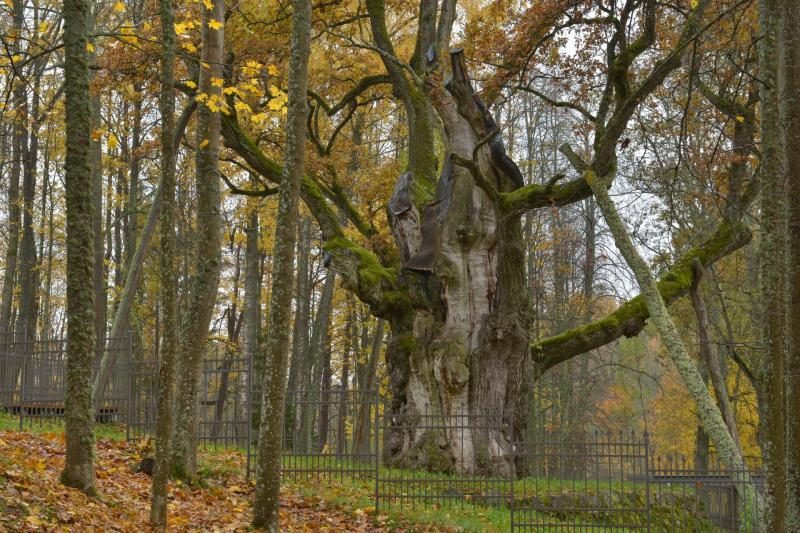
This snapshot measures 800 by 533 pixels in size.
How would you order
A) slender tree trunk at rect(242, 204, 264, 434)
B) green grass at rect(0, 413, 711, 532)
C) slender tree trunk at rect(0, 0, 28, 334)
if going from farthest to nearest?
slender tree trunk at rect(0, 0, 28, 334) → slender tree trunk at rect(242, 204, 264, 434) → green grass at rect(0, 413, 711, 532)

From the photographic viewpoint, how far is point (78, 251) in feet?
26.1

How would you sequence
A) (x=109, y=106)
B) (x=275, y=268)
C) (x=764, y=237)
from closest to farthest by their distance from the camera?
(x=764, y=237), (x=275, y=268), (x=109, y=106)

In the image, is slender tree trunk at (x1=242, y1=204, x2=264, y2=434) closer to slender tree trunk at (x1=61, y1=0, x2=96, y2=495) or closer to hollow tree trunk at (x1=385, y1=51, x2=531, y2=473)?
hollow tree trunk at (x1=385, y1=51, x2=531, y2=473)

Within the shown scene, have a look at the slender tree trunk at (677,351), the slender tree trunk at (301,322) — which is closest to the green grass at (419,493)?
the slender tree trunk at (677,351)

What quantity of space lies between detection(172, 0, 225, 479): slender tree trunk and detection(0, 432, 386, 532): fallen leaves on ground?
0.62m

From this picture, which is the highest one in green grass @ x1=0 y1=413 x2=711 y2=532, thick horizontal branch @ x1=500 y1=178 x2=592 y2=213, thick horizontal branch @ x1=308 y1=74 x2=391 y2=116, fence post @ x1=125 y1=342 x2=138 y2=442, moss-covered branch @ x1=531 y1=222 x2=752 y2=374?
thick horizontal branch @ x1=308 y1=74 x2=391 y2=116

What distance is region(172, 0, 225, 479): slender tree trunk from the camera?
10.4m

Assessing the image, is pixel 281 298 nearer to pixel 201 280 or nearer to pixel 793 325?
pixel 201 280

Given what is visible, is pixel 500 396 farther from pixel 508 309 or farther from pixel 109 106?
pixel 109 106

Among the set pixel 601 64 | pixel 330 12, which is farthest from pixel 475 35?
pixel 330 12

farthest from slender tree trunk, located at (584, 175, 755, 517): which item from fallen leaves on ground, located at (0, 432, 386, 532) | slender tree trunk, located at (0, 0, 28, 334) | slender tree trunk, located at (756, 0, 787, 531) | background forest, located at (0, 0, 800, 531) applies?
slender tree trunk, located at (0, 0, 28, 334)

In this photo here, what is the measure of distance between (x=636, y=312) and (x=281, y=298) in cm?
954

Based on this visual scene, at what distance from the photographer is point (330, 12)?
1847cm

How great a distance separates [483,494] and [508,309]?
12.7 feet
